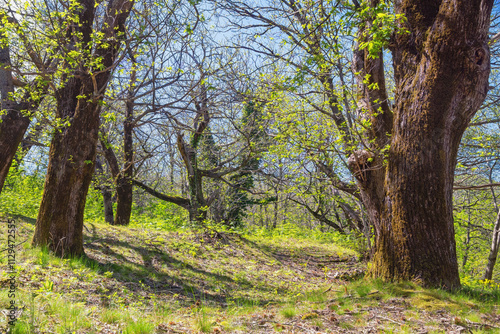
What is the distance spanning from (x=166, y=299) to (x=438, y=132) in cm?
473

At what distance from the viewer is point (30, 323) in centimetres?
238

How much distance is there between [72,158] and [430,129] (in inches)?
227

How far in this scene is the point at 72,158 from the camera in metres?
5.56

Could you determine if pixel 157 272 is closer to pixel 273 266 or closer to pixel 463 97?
pixel 273 266

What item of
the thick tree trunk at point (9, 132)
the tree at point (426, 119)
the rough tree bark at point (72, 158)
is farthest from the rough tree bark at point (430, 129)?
the thick tree trunk at point (9, 132)

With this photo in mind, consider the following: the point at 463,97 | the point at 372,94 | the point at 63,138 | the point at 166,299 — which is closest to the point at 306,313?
the point at 166,299

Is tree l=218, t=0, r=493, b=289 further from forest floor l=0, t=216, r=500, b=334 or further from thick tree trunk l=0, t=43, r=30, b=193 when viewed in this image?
thick tree trunk l=0, t=43, r=30, b=193

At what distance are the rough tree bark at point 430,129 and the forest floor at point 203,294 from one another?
1.49 feet

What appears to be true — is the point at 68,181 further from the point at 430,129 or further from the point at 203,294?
the point at 430,129

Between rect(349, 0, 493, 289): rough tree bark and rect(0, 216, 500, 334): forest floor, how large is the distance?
454 millimetres

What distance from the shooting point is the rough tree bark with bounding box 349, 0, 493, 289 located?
4164 mm

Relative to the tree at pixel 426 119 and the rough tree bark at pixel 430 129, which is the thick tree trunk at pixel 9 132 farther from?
the rough tree bark at pixel 430 129

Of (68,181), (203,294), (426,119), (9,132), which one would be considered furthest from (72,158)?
(426,119)

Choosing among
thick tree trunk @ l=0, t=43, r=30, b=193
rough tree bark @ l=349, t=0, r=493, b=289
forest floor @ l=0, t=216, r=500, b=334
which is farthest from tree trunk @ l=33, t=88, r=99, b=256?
rough tree bark @ l=349, t=0, r=493, b=289
